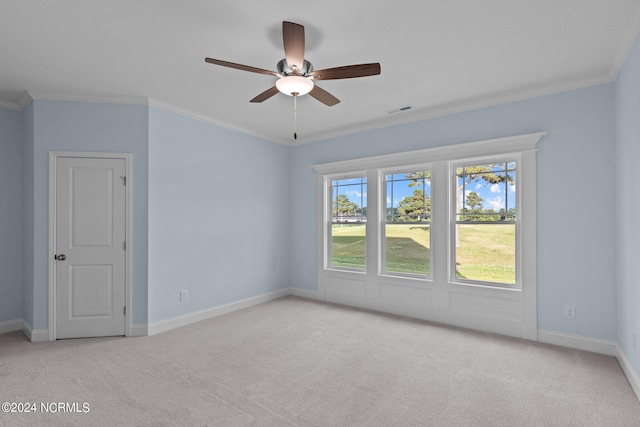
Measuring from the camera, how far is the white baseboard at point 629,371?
8.21ft

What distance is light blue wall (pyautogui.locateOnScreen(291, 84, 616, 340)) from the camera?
10.6 ft

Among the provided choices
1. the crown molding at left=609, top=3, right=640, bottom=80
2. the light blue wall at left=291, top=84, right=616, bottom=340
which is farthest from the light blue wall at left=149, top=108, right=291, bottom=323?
the crown molding at left=609, top=3, right=640, bottom=80

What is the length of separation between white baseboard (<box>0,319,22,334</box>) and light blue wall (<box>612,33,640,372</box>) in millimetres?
6359

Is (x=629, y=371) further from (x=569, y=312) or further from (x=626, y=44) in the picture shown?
(x=626, y=44)

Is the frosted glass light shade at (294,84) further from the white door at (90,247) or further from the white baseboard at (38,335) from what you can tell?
the white baseboard at (38,335)

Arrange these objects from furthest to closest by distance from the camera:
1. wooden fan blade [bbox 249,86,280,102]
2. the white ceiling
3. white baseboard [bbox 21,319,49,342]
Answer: white baseboard [bbox 21,319,49,342]
wooden fan blade [bbox 249,86,280,102]
the white ceiling

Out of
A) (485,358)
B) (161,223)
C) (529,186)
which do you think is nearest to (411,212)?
(529,186)

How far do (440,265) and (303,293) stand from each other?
2426 mm

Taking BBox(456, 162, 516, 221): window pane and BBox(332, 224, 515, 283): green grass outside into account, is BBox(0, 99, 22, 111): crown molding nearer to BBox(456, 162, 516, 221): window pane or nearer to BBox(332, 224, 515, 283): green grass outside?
BBox(332, 224, 515, 283): green grass outside

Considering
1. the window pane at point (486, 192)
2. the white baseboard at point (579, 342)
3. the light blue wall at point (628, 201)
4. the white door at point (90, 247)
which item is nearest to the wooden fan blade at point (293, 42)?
the light blue wall at point (628, 201)

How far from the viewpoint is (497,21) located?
93.0 inches

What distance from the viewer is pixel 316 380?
2.75 m

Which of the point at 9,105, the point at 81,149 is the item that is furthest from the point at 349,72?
the point at 9,105

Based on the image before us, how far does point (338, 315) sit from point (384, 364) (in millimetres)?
1584
